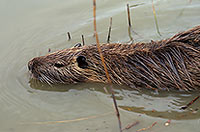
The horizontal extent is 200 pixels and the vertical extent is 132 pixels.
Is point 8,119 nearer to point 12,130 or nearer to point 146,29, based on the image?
point 12,130

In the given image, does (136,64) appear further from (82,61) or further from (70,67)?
(70,67)

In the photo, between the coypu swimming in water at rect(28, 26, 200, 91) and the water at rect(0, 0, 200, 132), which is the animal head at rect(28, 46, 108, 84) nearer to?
the coypu swimming in water at rect(28, 26, 200, 91)

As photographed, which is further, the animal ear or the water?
the animal ear

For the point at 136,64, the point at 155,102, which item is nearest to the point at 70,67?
the point at 136,64

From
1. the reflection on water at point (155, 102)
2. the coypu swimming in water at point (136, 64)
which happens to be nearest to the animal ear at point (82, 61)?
the coypu swimming in water at point (136, 64)

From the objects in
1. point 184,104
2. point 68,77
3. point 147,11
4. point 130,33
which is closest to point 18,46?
point 68,77

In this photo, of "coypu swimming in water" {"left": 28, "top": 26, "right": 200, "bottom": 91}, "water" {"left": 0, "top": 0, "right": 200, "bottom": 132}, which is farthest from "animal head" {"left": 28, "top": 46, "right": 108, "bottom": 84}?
"water" {"left": 0, "top": 0, "right": 200, "bottom": 132}

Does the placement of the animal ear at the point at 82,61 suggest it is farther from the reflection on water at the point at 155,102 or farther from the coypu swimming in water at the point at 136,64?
the reflection on water at the point at 155,102
